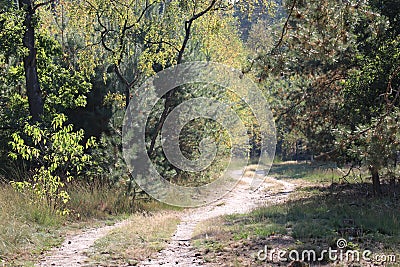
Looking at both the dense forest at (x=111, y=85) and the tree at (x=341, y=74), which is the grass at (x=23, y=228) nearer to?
the dense forest at (x=111, y=85)

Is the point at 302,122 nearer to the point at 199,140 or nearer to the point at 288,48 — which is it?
the point at 199,140

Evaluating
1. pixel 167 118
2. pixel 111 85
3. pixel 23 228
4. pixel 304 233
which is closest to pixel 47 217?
pixel 23 228

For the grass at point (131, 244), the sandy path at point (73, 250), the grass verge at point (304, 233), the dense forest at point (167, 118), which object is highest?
the dense forest at point (167, 118)

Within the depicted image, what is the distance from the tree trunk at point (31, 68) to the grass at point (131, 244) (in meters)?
4.72

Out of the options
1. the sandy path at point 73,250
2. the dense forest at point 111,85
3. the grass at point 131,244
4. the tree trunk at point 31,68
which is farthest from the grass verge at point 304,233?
the tree trunk at point 31,68

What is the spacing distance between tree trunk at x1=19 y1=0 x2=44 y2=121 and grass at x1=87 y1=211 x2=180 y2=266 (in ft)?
15.5

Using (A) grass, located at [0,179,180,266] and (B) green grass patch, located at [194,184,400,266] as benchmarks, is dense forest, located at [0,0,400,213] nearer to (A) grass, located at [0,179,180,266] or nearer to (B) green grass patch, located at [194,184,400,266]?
Result: (A) grass, located at [0,179,180,266]

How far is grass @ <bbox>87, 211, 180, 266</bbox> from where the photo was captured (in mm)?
7910

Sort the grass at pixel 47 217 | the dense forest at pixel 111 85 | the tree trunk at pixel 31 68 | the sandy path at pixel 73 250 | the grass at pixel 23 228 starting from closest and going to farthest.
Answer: the sandy path at pixel 73 250
the grass at pixel 23 228
the grass at pixel 47 217
the dense forest at pixel 111 85
the tree trunk at pixel 31 68

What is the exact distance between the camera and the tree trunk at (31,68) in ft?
43.7

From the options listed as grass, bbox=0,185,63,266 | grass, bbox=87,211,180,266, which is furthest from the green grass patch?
grass, bbox=0,185,63,266

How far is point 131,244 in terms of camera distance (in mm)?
9000

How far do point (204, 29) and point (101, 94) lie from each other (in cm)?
430

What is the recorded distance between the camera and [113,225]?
12.7 meters
